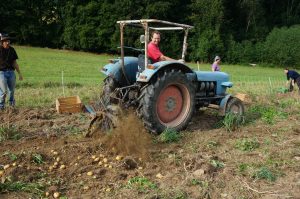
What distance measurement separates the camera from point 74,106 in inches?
393

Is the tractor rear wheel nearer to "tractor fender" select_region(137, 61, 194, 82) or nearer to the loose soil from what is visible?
"tractor fender" select_region(137, 61, 194, 82)

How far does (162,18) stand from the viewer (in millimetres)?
45812

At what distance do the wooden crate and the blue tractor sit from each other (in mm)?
1684

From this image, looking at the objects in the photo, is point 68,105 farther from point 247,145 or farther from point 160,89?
point 247,145

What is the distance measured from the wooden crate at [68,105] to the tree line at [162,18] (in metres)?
32.8

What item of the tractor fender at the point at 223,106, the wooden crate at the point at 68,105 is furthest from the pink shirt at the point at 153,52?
the wooden crate at the point at 68,105

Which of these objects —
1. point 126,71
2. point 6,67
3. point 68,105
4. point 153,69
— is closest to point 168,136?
point 153,69

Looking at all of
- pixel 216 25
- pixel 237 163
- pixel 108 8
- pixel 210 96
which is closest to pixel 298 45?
pixel 216 25

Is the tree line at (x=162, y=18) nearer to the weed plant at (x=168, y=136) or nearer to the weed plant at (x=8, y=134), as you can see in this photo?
the weed plant at (x=168, y=136)

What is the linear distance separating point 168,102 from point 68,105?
303 centimetres

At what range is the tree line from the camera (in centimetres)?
4488

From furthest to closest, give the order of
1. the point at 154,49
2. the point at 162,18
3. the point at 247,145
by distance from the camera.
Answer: the point at 162,18 < the point at 154,49 < the point at 247,145

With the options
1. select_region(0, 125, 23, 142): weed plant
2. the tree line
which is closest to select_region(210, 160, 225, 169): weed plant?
select_region(0, 125, 23, 142): weed plant

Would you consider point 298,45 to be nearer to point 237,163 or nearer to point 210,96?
point 210,96
